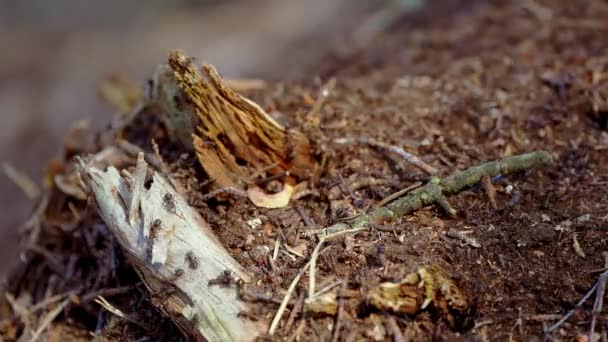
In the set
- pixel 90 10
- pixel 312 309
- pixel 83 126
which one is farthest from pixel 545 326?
pixel 90 10

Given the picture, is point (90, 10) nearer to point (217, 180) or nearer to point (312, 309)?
point (217, 180)

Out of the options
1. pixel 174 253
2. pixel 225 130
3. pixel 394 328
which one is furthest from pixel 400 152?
pixel 174 253

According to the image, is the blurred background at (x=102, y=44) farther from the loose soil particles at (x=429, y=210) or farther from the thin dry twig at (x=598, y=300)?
the thin dry twig at (x=598, y=300)

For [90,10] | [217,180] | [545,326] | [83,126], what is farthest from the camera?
[90,10]

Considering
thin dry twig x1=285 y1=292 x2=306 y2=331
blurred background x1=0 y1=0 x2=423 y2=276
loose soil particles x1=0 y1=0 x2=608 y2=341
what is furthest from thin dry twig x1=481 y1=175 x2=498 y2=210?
blurred background x1=0 y1=0 x2=423 y2=276

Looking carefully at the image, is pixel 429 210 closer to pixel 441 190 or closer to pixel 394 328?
pixel 441 190

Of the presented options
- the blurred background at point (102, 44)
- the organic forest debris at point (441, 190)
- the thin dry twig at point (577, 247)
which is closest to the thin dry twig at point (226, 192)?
the organic forest debris at point (441, 190)

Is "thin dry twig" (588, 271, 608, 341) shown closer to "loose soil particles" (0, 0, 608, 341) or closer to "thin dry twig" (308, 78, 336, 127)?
"loose soil particles" (0, 0, 608, 341)
